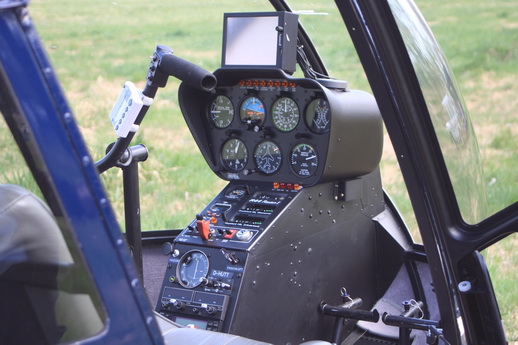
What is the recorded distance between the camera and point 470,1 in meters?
8.30

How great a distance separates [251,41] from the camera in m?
3.39

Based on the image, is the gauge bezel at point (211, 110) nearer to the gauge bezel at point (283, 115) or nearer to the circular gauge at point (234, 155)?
the circular gauge at point (234, 155)

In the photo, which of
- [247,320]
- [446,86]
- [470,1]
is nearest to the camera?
[446,86]

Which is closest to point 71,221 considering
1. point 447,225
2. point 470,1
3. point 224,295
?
point 447,225

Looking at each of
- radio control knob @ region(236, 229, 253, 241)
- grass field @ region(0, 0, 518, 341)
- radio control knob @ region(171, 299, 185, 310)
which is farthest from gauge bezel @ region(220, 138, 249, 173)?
grass field @ region(0, 0, 518, 341)

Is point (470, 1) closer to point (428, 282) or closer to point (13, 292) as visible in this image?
point (428, 282)

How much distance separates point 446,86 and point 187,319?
4.82 ft

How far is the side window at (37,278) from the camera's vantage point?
1.09 metres

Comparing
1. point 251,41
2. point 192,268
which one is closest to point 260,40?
point 251,41

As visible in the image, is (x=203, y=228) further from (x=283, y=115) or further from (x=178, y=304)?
(x=283, y=115)

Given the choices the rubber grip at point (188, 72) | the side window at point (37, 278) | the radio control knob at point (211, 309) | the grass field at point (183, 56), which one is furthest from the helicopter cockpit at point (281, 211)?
the side window at point (37, 278)

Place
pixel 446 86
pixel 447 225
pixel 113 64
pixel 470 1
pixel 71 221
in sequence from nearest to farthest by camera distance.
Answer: pixel 71 221
pixel 447 225
pixel 446 86
pixel 113 64
pixel 470 1

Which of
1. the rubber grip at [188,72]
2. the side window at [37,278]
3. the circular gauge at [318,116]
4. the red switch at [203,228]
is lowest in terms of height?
the red switch at [203,228]

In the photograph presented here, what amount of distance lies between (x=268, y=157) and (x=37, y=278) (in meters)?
2.44
